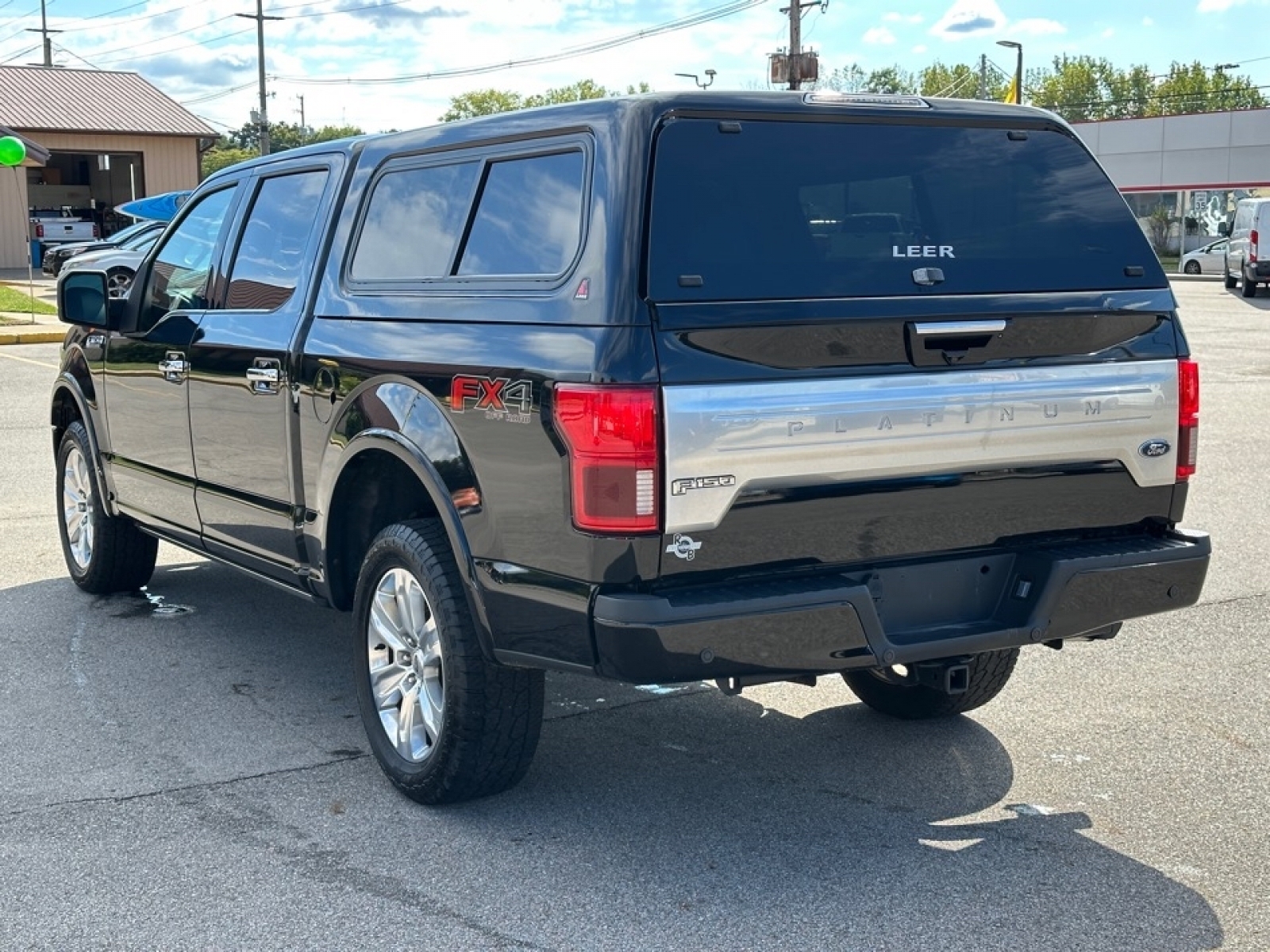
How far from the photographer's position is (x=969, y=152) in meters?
4.50

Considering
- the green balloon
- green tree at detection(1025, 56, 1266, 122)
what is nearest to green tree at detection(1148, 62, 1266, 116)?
green tree at detection(1025, 56, 1266, 122)

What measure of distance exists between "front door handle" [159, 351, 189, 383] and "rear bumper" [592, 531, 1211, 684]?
2846mm

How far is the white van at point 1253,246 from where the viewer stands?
103 feet

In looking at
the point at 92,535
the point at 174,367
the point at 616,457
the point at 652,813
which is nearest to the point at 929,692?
the point at 652,813

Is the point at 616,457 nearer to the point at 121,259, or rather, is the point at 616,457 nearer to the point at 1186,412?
the point at 1186,412

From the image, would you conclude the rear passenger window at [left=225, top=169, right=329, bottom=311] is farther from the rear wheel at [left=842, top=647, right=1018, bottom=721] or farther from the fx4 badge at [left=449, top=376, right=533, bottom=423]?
the rear wheel at [left=842, top=647, right=1018, bottom=721]

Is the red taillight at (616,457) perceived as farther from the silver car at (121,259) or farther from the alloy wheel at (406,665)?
the silver car at (121,259)

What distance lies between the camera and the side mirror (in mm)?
6410

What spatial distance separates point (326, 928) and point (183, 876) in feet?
1.82

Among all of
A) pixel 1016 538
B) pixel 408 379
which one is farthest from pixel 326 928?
pixel 1016 538

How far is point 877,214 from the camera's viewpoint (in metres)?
4.26

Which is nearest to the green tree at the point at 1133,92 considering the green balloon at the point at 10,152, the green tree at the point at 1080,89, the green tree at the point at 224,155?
the green tree at the point at 1080,89

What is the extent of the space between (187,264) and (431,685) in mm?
2546

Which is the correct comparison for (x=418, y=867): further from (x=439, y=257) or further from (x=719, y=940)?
(x=439, y=257)
